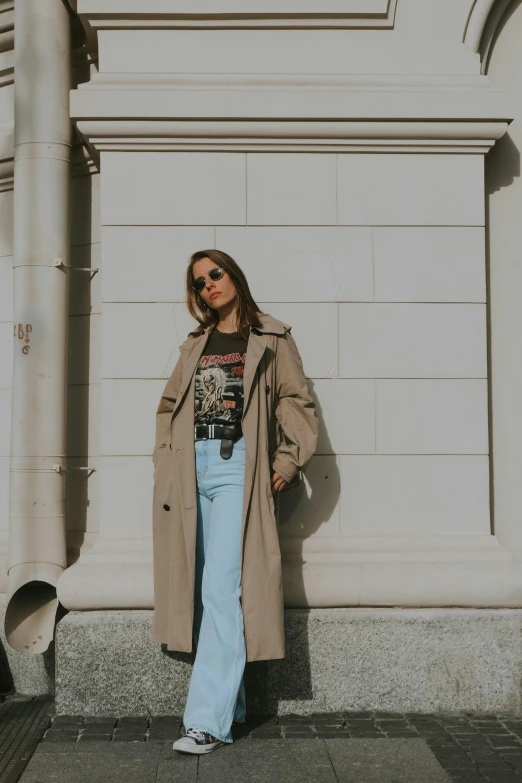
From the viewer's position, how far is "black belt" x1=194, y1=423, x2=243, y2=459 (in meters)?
4.35

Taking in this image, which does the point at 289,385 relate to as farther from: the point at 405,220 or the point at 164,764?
the point at 164,764

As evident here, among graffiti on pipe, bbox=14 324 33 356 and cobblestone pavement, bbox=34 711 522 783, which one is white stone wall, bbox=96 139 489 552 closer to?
graffiti on pipe, bbox=14 324 33 356

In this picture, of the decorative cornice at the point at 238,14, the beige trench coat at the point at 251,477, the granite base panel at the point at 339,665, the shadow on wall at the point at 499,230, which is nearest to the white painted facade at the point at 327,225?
the decorative cornice at the point at 238,14

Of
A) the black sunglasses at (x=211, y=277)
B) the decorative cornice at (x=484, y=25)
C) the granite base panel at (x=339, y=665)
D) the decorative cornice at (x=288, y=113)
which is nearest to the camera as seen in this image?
the black sunglasses at (x=211, y=277)

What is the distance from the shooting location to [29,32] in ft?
17.5

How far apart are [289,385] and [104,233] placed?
140 cm

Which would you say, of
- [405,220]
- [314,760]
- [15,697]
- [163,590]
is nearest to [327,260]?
[405,220]

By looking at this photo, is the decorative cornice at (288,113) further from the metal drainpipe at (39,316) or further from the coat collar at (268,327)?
the coat collar at (268,327)

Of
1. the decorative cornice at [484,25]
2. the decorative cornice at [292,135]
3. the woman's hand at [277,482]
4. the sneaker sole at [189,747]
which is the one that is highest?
the decorative cornice at [484,25]

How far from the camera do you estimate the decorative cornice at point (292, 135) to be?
199 inches

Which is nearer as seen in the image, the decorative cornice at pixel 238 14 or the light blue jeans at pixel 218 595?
the light blue jeans at pixel 218 595

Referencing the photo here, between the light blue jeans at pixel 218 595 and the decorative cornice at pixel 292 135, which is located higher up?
the decorative cornice at pixel 292 135

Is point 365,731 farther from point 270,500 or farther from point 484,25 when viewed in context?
point 484,25

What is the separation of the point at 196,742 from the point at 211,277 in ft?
7.00
